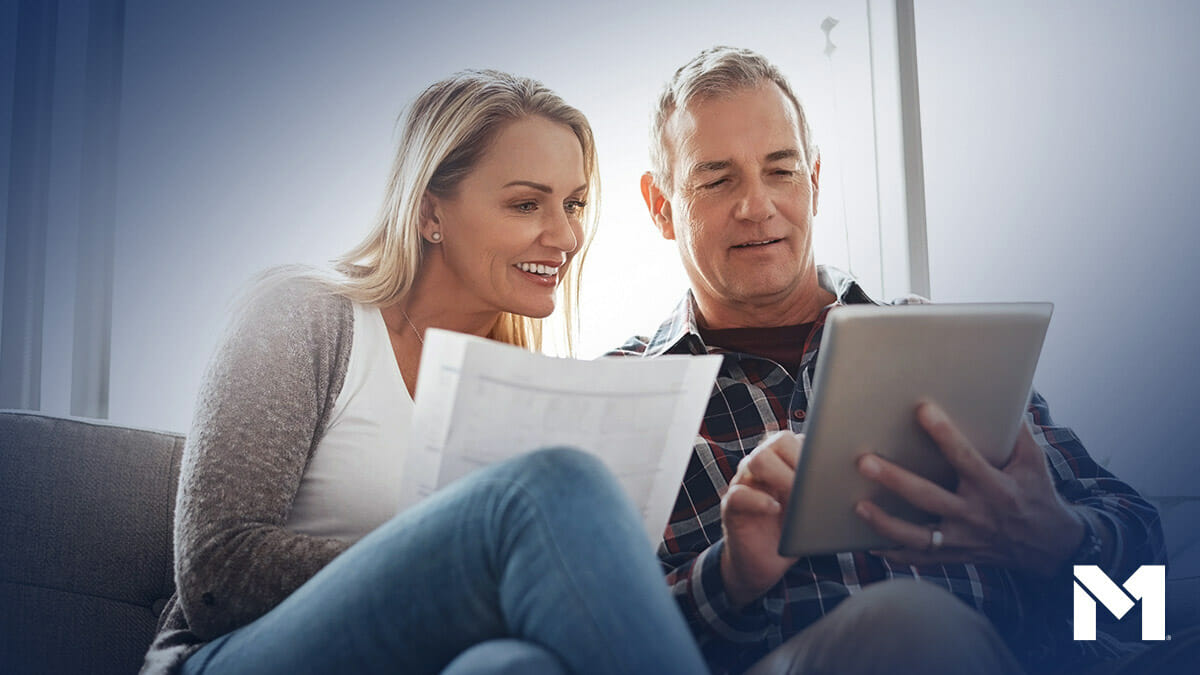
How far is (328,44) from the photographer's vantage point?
2.00 meters

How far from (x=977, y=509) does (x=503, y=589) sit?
1.80 feet

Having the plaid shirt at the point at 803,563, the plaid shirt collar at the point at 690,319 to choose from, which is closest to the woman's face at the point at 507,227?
the plaid shirt collar at the point at 690,319

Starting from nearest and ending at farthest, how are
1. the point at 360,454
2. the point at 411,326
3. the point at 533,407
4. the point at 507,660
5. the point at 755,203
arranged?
the point at 507,660 < the point at 533,407 < the point at 360,454 < the point at 411,326 < the point at 755,203

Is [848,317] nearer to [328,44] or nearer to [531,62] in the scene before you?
[531,62]

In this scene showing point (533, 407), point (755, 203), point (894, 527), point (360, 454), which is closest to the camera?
point (533, 407)

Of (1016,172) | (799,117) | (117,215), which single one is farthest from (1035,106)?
(117,215)

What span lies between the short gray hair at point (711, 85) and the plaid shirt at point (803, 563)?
0.38 m

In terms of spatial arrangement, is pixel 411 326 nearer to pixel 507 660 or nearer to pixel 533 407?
pixel 533 407

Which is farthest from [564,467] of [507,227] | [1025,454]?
[507,227]

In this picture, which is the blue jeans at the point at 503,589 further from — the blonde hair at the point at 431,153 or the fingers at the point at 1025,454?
the blonde hair at the point at 431,153

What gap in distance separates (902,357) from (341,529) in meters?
0.72

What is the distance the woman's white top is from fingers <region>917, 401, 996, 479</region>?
664 mm

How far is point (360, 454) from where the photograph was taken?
1169 mm

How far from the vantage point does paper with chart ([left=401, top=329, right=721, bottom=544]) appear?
2.70 feet
